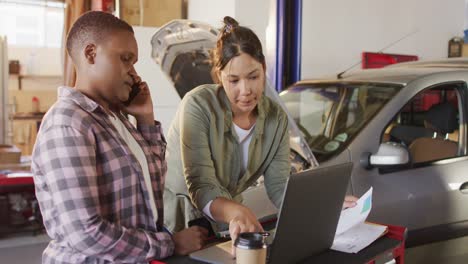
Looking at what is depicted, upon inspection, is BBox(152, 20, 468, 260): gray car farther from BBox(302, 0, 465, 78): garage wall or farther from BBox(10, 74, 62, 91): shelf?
BBox(10, 74, 62, 91): shelf

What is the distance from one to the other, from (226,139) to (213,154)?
0.25 ft

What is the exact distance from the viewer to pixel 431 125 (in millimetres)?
3352

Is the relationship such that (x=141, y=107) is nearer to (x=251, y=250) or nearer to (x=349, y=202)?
(x=251, y=250)

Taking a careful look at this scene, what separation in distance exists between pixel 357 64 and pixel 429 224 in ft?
10.9

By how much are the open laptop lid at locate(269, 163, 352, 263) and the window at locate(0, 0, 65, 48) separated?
7.72 meters

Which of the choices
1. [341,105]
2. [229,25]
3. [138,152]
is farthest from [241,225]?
[341,105]

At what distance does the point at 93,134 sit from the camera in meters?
1.17

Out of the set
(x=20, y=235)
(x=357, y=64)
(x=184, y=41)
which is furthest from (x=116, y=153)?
(x=357, y=64)

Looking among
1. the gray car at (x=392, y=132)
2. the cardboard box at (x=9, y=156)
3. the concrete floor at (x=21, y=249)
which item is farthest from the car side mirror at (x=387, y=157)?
the cardboard box at (x=9, y=156)

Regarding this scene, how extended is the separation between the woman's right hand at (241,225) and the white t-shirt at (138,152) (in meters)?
0.20

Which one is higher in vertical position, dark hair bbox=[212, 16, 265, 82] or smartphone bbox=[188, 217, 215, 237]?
dark hair bbox=[212, 16, 265, 82]

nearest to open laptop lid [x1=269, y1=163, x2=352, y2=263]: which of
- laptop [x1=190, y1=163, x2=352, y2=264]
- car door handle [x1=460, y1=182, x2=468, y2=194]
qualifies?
laptop [x1=190, y1=163, x2=352, y2=264]

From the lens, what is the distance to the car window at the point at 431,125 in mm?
3176

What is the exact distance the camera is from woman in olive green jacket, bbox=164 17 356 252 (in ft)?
5.39
